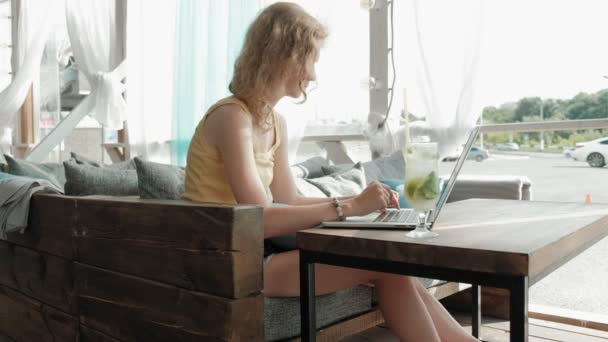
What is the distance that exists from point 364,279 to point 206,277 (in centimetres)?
41

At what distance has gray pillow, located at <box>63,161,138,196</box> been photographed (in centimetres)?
213

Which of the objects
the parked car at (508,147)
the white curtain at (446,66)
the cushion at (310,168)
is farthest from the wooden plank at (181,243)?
the parked car at (508,147)

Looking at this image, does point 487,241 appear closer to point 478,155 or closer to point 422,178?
point 422,178

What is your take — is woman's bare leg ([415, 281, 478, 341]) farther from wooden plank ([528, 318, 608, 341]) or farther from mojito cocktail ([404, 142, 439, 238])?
wooden plank ([528, 318, 608, 341])

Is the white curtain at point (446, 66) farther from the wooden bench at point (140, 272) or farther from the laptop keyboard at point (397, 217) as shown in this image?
the laptop keyboard at point (397, 217)

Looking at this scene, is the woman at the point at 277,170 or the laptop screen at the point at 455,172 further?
the woman at the point at 277,170

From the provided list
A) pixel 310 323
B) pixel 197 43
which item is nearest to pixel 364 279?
pixel 310 323

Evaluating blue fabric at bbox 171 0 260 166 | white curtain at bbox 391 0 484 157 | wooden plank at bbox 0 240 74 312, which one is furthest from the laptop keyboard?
blue fabric at bbox 171 0 260 166

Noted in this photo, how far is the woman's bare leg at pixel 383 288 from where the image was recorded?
1.39 meters

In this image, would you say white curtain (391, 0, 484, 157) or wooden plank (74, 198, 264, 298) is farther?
white curtain (391, 0, 484, 157)

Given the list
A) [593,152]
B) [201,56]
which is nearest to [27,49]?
[201,56]

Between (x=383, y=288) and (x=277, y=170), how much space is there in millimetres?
635

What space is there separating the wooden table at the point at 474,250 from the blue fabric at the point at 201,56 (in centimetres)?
269

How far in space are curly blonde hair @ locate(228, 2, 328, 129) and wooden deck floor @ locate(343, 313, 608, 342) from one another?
1.09 m
